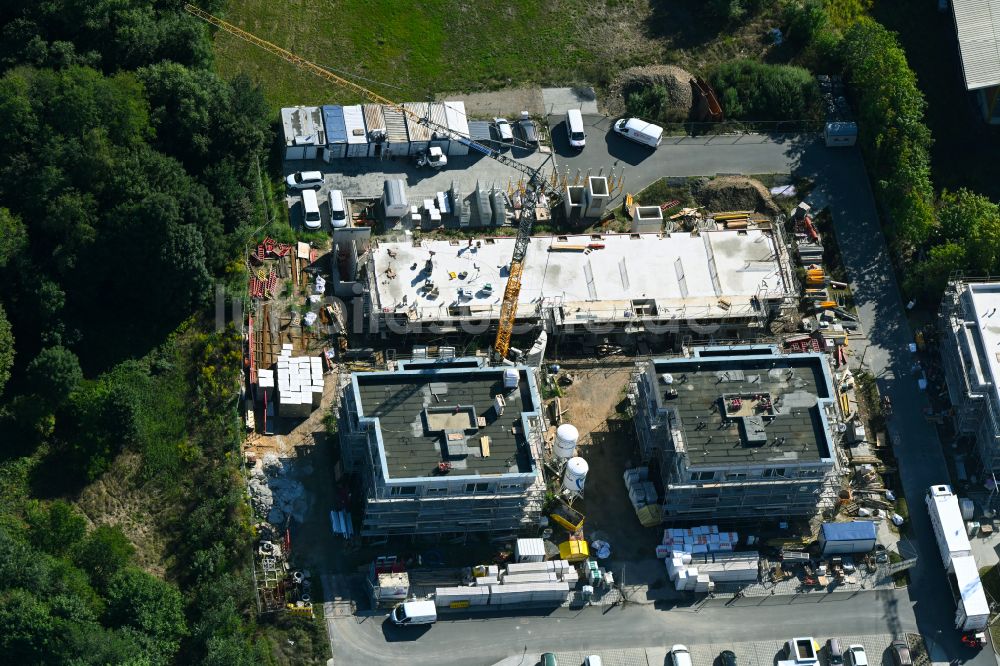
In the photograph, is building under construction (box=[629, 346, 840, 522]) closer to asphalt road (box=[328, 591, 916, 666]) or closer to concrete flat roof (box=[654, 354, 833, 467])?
concrete flat roof (box=[654, 354, 833, 467])

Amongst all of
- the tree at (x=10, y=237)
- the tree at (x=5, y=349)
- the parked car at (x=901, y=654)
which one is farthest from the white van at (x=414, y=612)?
the tree at (x=10, y=237)

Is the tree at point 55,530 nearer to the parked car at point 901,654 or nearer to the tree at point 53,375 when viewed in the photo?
the tree at point 53,375

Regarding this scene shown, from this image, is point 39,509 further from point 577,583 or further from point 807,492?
point 807,492

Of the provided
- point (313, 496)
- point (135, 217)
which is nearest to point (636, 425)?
point (313, 496)

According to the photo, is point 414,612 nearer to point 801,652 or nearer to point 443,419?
point 443,419

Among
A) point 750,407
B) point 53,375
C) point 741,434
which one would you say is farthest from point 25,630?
point 750,407

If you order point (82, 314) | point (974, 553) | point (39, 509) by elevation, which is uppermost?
point (82, 314)
